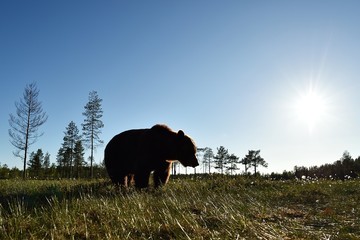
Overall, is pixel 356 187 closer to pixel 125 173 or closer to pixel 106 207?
pixel 125 173

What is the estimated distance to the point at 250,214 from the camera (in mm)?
6227

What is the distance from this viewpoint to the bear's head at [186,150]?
11841 mm

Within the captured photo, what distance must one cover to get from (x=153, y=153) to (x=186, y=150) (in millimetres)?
1129

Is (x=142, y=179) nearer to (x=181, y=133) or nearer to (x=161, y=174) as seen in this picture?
(x=161, y=174)

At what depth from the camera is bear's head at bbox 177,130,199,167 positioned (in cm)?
1184

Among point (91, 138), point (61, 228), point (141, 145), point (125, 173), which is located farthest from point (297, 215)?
point (91, 138)

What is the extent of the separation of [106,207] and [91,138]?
47.2m

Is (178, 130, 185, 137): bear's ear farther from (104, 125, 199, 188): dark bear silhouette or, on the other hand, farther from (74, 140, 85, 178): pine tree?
(74, 140, 85, 178): pine tree

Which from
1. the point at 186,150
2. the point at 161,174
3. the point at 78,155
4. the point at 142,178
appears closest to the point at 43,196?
the point at 142,178

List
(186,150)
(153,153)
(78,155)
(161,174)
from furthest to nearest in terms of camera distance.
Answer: (78,155), (161,174), (186,150), (153,153)

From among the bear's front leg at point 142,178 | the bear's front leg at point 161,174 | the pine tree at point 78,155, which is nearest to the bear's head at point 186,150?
the bear's front leg at point 161,174

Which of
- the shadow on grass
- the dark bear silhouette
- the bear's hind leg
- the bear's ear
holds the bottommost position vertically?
the shadow on grass

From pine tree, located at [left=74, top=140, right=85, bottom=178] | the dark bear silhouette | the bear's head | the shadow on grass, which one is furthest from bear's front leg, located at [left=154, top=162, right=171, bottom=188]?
pine tree, located at [left=74, top=140, right=85, bottom=178]

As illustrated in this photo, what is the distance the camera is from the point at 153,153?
1177 cm
